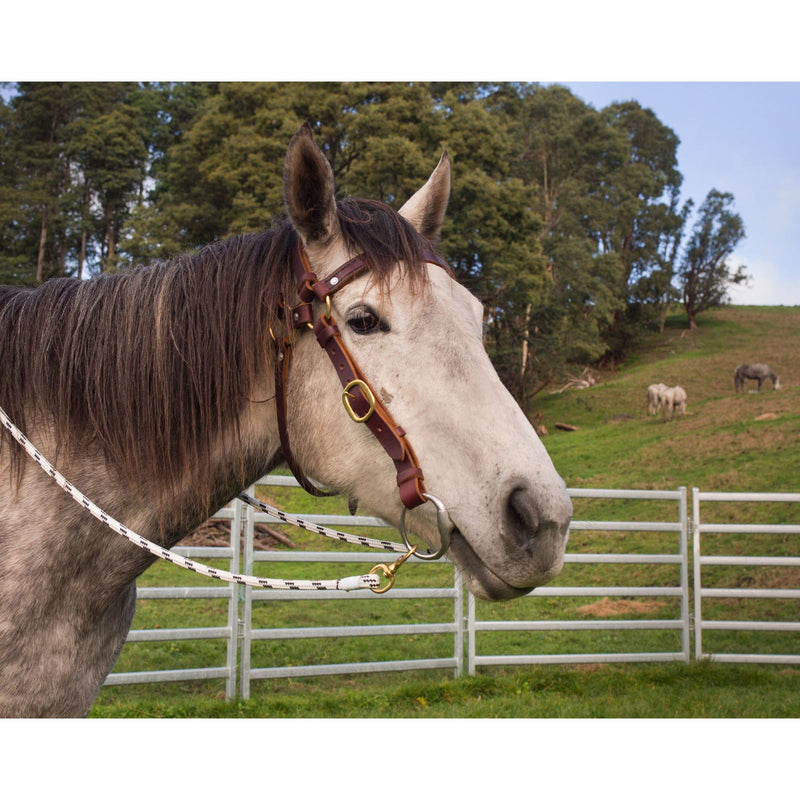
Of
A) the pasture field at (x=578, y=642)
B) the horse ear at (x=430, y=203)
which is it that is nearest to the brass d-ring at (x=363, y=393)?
the horse ear at (x=430, y=203)

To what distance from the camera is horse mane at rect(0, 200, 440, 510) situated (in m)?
1.89

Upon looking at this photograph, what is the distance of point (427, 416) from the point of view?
1689 mm

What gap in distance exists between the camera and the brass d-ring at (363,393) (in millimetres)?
1716

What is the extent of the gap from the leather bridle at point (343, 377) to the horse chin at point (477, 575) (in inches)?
4.6

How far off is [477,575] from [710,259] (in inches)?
1672

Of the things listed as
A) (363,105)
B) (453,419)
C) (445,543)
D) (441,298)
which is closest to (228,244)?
(441,298)

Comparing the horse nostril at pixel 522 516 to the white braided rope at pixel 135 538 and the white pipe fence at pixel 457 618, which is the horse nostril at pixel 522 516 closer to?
the white braided rope at pixel 135 538

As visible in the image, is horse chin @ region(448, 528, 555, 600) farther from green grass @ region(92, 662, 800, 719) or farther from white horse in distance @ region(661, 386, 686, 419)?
white horse in distance @ region(661, 386, 686, 419)

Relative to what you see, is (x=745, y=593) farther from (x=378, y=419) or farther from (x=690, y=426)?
(x=690, y=426)

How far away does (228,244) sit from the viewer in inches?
82.1

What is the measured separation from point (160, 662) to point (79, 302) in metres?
5.71

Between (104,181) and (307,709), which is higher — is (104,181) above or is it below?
above

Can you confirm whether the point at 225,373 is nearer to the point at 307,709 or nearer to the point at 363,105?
the point at 307,709

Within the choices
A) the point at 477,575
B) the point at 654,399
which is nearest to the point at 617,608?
the point at 477,575
